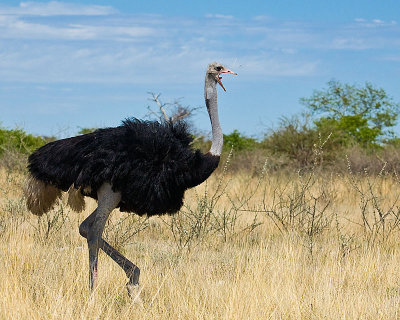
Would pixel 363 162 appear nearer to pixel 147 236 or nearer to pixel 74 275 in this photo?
pixel 147 236

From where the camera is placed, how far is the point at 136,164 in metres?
4.06

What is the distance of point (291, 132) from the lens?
1521 cm

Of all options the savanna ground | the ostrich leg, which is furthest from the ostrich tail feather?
the ostrich leg

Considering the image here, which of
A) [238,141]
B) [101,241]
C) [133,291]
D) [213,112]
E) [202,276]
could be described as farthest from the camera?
[238,141]

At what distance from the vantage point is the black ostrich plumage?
4043 mm

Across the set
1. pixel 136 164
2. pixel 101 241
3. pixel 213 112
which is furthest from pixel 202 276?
pixel 213 112

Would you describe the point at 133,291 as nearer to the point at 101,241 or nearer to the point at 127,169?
the point at 101,241

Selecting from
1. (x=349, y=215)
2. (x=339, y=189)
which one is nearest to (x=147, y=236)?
(x=349, y=215)

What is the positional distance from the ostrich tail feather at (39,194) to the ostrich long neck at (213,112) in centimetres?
125

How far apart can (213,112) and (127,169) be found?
0.86 meters

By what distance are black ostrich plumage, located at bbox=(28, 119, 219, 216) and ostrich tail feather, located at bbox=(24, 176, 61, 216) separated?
0.16 m

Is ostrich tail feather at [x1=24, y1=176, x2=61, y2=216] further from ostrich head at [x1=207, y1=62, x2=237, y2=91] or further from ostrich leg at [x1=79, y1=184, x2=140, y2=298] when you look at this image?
ostrich head at [x1=207, y1=62, x2=237, y2=91]

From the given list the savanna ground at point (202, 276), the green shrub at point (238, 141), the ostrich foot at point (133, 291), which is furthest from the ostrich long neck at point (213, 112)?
the green shrub at point (238, 141)

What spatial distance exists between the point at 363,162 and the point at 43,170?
1033 cm
